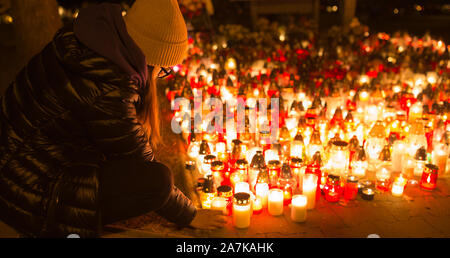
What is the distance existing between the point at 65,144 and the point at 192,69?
4.78 metres

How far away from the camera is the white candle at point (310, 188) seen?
2.99 m

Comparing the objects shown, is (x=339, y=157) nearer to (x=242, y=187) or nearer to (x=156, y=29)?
(x=242, y=187)

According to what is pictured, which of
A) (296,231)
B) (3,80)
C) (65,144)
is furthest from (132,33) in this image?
(3,80)

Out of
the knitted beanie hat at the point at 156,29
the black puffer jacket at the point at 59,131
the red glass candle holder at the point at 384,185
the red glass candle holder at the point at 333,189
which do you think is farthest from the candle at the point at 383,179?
the black puffer jacket at the point at 59,131

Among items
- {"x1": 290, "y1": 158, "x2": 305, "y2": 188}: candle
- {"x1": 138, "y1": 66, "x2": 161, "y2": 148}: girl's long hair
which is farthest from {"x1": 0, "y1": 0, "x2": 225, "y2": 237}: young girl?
{"x1": 290, "y1": 158, "x2": 305, "y2": 188}: candle

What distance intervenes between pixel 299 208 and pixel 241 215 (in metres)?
0.43

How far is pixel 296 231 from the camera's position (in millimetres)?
2756

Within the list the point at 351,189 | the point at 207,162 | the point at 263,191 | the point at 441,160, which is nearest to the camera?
the point at 263,191

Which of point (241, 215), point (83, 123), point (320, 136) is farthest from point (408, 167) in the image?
point (83, 123)

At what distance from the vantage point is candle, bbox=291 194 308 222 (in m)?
2.81

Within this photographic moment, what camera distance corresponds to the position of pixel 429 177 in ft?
10.9

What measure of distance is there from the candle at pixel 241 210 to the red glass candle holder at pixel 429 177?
5.41 ft

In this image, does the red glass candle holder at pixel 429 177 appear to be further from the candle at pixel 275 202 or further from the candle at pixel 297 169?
the candle at pixel 275 202

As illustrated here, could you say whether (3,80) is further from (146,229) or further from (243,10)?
(243,10)
